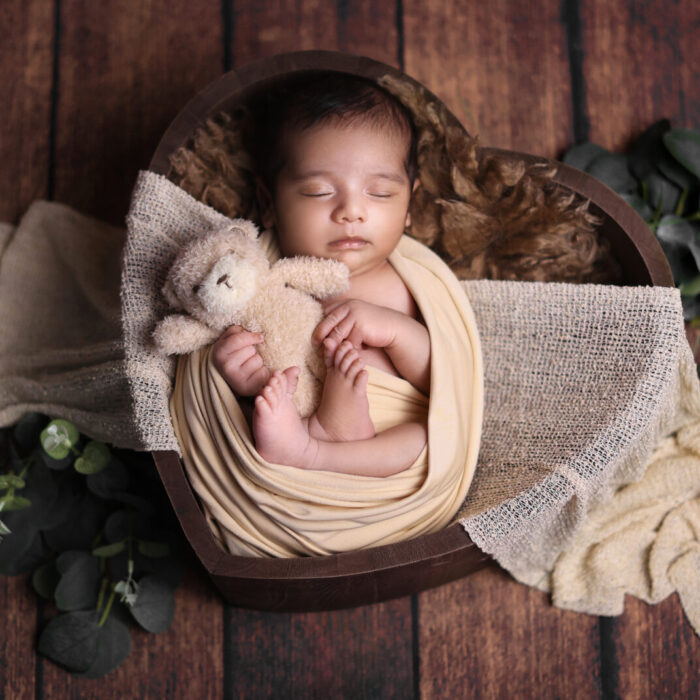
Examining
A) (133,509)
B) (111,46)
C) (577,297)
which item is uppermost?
(111,46)

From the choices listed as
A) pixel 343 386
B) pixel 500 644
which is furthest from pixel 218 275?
pixel 500 644

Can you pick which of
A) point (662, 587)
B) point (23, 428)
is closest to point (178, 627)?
point (23, 428)

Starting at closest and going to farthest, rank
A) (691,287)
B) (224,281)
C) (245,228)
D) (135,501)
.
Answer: (224,281) < (245,228) < (135,501) < (691,287)

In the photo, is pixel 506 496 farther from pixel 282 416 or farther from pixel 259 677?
pixel 259 677

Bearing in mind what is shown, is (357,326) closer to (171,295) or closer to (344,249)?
(344,249)

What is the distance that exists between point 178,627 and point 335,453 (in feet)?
1.70

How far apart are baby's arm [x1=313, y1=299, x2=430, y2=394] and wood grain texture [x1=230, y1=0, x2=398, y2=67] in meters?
0.71

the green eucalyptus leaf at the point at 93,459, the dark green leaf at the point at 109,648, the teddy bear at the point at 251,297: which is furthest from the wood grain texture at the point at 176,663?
the teddy bear at the point at 251,297

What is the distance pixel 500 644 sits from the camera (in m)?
1.35

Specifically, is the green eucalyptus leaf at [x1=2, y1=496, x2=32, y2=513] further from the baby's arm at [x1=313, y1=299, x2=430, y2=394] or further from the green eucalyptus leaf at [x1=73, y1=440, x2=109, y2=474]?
the baby's arm at [x1=313, y1=299, x2=430, y2=394]

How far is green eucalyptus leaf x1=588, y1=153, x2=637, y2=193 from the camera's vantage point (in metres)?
1.51

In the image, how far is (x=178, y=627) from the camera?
4.40ft

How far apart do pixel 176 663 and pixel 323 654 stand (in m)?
0.26

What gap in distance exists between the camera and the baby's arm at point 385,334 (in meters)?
1.12
